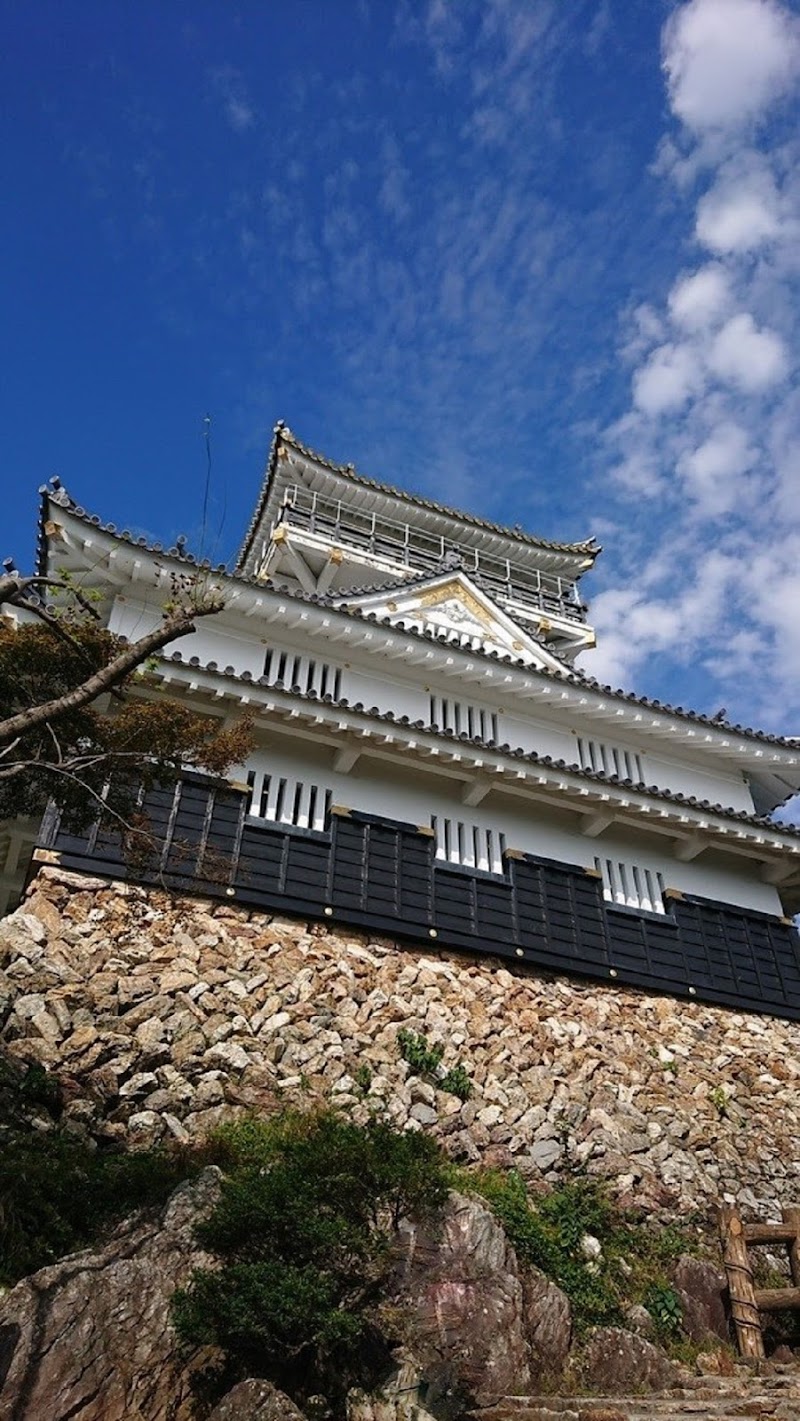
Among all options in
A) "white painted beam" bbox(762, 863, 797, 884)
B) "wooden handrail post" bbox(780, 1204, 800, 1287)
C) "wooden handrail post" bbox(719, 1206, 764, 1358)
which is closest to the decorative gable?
"white painted beam" bbox(762, 863, 797, 884)

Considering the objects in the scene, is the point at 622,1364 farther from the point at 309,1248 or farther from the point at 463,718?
the point at 463,718

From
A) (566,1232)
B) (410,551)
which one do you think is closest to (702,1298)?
(566,1232)

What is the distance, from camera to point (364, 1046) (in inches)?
451

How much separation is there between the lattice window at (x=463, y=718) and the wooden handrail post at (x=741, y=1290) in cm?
904

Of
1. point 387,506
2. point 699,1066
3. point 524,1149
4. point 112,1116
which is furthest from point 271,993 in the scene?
point 387,506

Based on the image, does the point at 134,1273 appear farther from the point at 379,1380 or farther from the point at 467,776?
the point at 467,776

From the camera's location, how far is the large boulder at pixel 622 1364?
26.1 feet

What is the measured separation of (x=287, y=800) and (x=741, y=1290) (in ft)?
25.8

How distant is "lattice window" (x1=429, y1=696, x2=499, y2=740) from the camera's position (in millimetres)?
17156

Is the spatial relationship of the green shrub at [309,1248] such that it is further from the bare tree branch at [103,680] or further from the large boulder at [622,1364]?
the bare tree branch at [103,680]

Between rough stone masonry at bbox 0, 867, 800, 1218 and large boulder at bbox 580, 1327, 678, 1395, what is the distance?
2547 mm

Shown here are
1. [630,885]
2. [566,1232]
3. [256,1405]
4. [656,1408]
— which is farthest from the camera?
[630,885]

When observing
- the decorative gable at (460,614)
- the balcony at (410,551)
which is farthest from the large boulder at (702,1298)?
the balcony at (410,551)

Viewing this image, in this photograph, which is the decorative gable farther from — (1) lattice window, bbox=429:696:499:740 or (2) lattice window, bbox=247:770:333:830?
(2) lattice window, bbox=247:770:333:830
